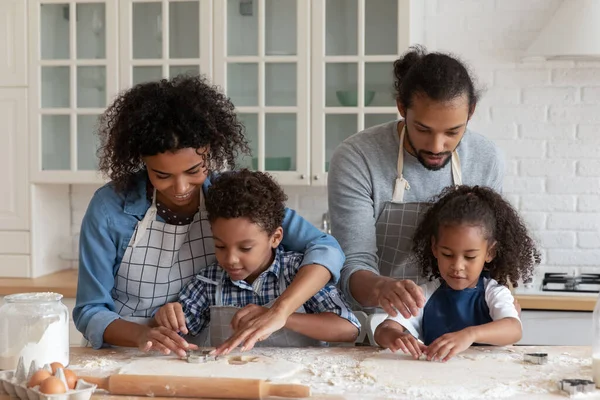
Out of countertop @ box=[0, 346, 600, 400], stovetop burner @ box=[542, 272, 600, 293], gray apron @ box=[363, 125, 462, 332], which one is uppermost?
gray apron @ box=[363, 125, 462, 332]

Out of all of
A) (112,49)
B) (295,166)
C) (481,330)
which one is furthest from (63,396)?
(112,49)

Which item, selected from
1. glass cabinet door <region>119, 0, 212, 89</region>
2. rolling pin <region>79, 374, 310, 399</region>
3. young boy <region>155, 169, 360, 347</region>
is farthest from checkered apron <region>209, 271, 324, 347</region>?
glass cabinet door <region>119, 0, 212, 89</region>

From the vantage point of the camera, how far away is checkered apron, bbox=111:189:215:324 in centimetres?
198

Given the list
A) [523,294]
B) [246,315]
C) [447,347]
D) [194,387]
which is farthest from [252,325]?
[523,294]

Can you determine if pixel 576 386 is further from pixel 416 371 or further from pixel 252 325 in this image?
pixel 252 325

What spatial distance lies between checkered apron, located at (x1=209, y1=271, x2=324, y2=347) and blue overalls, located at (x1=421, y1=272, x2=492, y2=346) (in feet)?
0.94

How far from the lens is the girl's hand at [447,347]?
5.66ft

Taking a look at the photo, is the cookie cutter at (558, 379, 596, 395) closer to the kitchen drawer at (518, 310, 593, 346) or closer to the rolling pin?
the rolling pin

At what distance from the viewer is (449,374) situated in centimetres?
162

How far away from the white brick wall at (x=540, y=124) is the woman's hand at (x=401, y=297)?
73.0 inches

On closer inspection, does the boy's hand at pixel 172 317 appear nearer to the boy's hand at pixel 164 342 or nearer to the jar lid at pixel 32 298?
the boy's hand at pixel 164 342

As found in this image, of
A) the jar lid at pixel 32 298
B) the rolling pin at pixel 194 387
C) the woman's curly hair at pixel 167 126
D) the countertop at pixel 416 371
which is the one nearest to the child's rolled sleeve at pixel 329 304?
the countertop at pixel 416 371

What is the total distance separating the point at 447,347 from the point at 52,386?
789mm

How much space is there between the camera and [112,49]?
11.8ft
